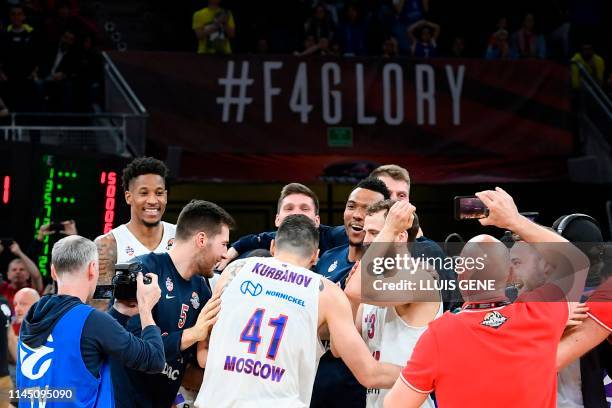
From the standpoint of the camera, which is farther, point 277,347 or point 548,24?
point 548,24

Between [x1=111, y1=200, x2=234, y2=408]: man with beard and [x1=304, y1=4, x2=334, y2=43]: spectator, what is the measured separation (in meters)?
10.1

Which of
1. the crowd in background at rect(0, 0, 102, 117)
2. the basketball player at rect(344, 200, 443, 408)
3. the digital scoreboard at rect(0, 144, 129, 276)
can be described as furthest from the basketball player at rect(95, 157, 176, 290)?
the crowd in background at rect(0, 0, 102, 117)

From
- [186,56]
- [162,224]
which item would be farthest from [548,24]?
[162,224]

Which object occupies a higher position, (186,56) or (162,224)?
(186,56)

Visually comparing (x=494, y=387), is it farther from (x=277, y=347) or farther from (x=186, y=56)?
(x=186, y=56)

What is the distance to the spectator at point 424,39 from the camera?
648 inches

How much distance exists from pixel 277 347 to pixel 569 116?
11269 millimetres

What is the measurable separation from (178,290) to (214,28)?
377 inches

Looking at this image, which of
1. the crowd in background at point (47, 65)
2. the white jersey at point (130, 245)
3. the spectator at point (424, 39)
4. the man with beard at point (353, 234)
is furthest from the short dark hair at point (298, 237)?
the spectator at point (424, 39)

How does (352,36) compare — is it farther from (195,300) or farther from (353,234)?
(195,300)

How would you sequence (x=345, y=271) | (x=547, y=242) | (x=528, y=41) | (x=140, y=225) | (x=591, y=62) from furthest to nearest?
(x=528, y=41)
(x=591, y=62)
(x=140, y=225)
(x=345, y=271)
(x=547, y=242)

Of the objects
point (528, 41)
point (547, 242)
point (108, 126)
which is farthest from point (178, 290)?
point (528, 41)

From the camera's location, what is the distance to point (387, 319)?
6.40 meters

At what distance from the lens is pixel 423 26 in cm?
1673
